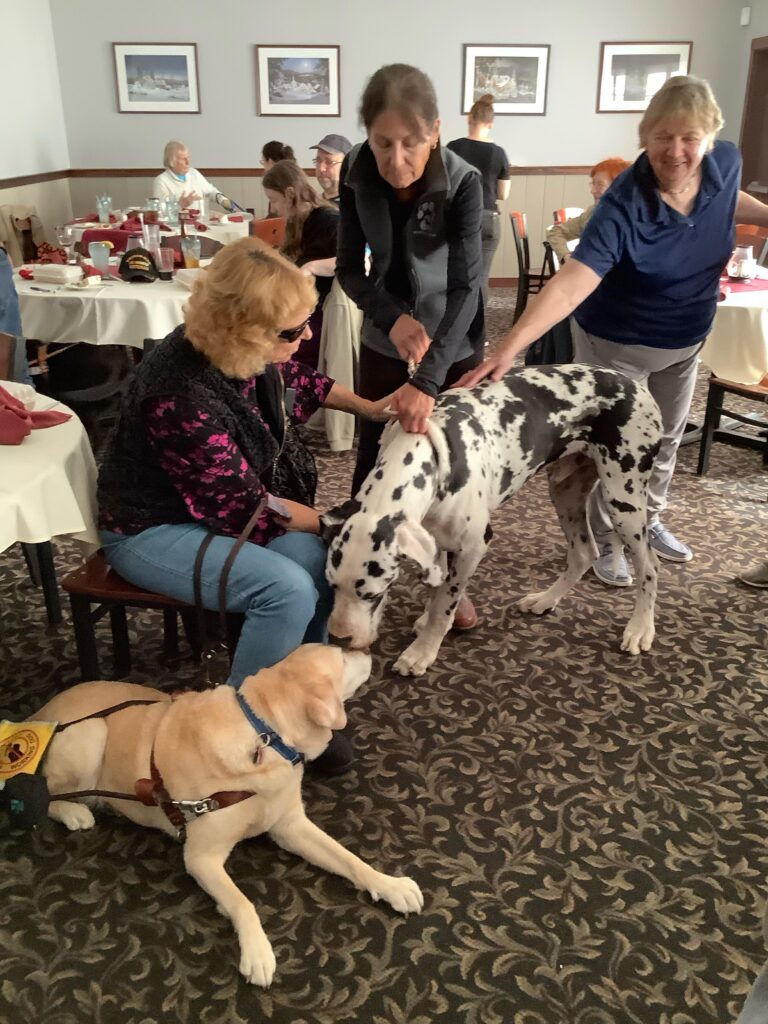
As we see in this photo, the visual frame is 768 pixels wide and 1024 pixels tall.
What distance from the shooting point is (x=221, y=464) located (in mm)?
1980

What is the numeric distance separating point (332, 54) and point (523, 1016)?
936 centimetres

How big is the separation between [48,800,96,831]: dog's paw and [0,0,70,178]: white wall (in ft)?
24.6

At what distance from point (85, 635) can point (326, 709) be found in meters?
0.90

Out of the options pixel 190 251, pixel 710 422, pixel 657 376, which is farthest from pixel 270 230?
pixel 657 376

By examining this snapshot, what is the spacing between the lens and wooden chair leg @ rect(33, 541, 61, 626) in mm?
2660

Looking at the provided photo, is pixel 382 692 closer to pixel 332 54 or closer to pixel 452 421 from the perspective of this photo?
pixel 452 421

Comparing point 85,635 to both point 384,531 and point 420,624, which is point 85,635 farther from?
point 420,624

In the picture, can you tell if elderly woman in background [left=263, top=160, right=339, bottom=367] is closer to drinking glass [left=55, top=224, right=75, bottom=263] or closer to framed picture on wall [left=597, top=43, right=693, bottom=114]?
drinking glass [left=55, top=224, right=75, bottom=263]

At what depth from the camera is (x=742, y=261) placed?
4.40 m

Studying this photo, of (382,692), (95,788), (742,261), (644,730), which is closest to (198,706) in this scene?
(95,788)

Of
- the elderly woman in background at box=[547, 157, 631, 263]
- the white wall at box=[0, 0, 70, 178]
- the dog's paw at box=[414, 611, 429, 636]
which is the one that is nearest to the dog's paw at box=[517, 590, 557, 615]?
the dog's paw at box=[414, 611, 429, 636]

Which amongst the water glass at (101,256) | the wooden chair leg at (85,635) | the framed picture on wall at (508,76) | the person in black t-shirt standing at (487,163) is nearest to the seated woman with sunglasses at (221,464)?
the wooden chair leg at (85,635)

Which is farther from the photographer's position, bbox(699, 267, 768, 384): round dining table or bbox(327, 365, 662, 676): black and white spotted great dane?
bbox(699, 267, 768, 384): round dining table

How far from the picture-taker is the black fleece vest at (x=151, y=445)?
6.44ft
